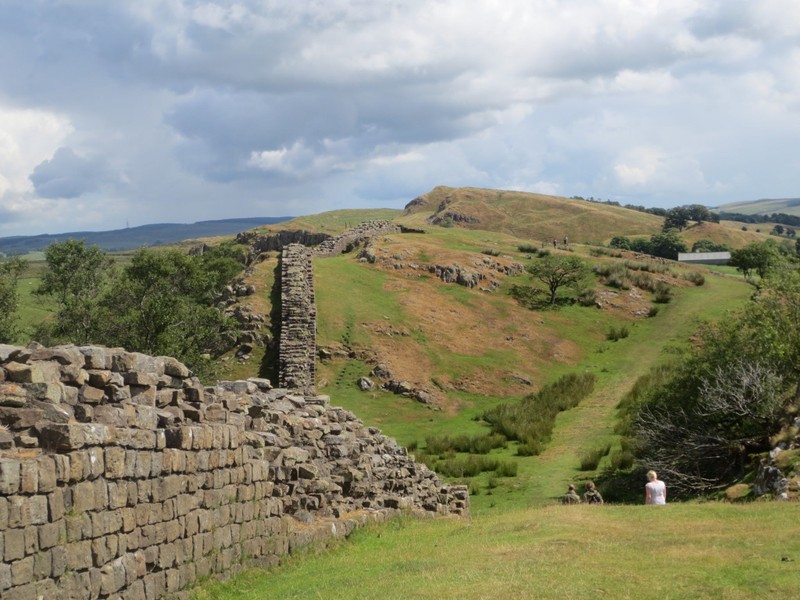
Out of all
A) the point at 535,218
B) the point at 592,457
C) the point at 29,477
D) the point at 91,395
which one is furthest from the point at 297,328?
the point at 535,218

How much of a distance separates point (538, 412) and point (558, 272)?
25.7m

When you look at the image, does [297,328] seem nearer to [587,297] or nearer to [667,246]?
[587,297]

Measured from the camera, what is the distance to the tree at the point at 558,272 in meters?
63.8

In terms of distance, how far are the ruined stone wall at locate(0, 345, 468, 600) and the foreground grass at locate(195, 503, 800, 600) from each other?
2.89ft

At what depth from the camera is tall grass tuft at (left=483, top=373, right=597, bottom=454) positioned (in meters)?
35.8

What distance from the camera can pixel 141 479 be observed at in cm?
1192

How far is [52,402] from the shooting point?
11.1 meters

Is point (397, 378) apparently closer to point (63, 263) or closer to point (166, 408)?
point (63, 263)

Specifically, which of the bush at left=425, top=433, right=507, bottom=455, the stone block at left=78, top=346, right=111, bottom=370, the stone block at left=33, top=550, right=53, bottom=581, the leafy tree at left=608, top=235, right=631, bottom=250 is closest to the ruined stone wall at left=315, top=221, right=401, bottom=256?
the bush at left=425, top=433, right=507, bottom=455

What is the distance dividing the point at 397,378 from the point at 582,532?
28294mm

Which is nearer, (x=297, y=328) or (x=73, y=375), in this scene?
(x=73, y=375)

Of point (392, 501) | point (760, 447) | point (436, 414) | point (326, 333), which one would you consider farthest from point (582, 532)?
point (326, 333)

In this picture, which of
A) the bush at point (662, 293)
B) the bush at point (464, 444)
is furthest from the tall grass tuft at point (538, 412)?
the bush at point (662, 293)

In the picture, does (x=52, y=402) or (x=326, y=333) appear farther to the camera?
(x=326, y=333)
